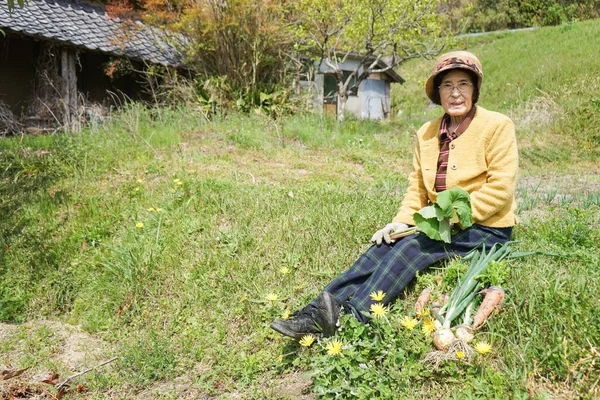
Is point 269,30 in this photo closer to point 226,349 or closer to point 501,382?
point 226,349

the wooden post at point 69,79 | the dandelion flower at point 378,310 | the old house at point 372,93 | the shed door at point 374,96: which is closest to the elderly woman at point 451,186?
the dandelion flower at point 378,310

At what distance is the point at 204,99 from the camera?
28.2 ft

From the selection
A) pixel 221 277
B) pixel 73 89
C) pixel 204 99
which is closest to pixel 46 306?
pixel 221 277

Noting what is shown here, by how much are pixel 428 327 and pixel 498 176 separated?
880 millimetres

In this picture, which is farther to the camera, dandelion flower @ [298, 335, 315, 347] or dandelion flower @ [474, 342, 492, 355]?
dandelion flower @ [298, 335, 315, 347]

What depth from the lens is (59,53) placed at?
32.4ft

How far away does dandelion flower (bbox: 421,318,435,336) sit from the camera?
2264 millimetres

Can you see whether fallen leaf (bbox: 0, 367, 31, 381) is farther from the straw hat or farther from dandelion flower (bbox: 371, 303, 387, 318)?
the straw hat

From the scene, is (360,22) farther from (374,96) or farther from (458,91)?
(374,96)

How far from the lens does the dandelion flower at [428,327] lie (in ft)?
7.43

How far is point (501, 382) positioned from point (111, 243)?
3.11 meters

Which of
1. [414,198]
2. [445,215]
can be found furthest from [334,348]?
[414,198]

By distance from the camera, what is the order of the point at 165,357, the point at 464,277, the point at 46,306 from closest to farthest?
1. the point at 464,277
2. the point at 165,357
3. the point at 46,306

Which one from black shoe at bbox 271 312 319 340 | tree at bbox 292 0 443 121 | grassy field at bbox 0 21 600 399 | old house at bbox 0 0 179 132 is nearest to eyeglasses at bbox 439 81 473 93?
grassy field at bbox 0 21 600 399
